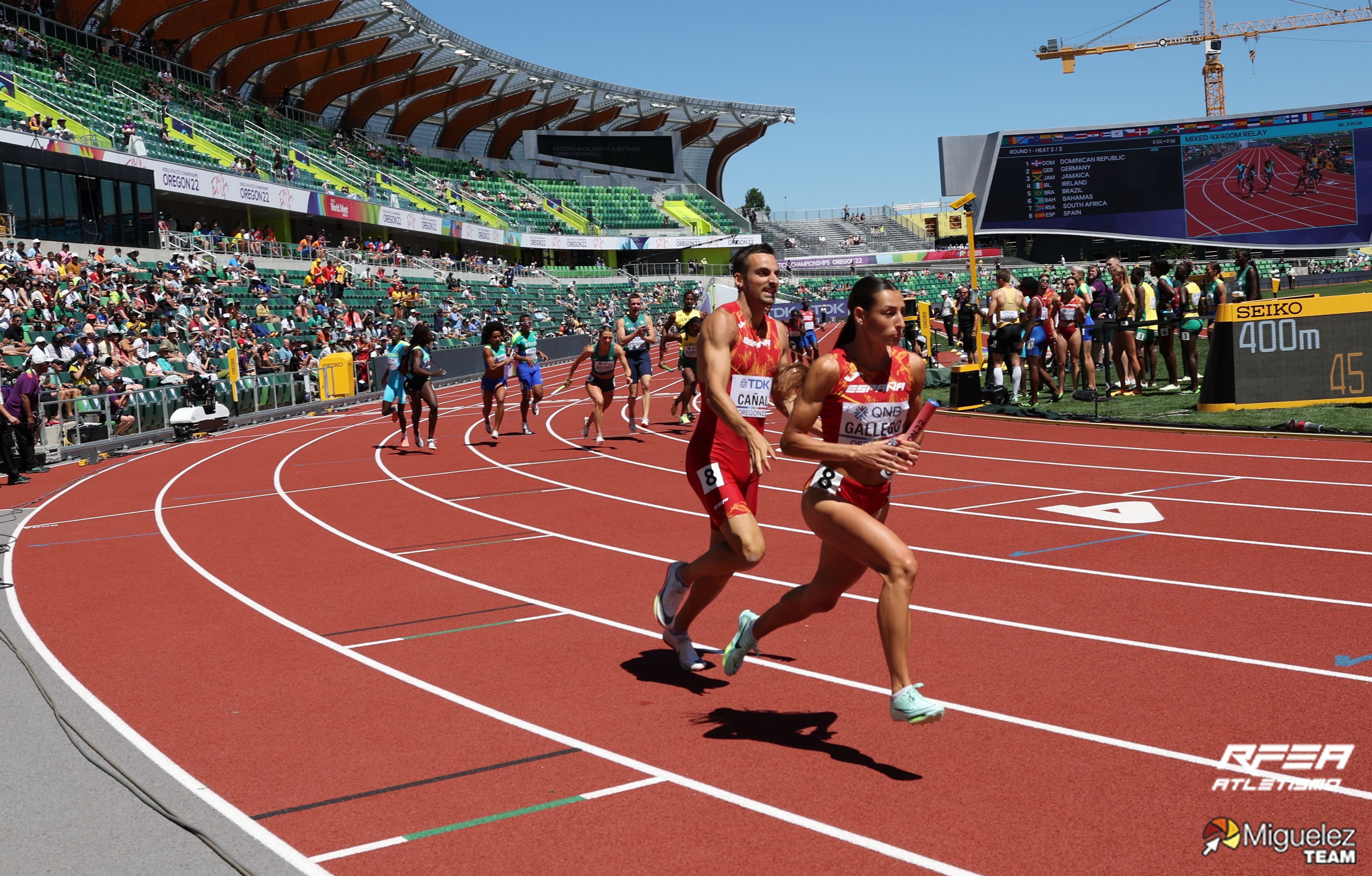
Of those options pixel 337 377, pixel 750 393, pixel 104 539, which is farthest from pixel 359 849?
pixel 337 377

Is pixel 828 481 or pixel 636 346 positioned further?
pixel 636 346

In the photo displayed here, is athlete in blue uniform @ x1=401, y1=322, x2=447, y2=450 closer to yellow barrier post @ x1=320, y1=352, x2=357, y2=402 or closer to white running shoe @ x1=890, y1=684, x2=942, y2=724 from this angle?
yellow barrier post @ x1=320, y1=352, x2=357, y2=402

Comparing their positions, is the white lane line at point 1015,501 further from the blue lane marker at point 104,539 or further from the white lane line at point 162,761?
the blue lane marker at point 104,539

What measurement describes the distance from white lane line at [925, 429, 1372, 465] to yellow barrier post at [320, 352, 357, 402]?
16.8 metres

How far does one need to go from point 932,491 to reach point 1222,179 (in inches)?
2129

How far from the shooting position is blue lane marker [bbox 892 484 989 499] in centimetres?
1177

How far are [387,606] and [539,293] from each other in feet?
148

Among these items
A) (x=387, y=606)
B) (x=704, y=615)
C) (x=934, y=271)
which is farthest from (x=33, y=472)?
(x=934, y=271)

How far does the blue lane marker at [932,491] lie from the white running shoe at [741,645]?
6235 millimetres

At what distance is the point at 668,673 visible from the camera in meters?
6.21

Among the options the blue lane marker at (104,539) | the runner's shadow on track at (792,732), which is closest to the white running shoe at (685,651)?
the runner's shadow on track at (792,732)

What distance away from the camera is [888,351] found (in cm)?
503

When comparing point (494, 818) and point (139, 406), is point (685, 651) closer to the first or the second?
point (494, 818)

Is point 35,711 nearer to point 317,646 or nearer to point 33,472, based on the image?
point 317,646
